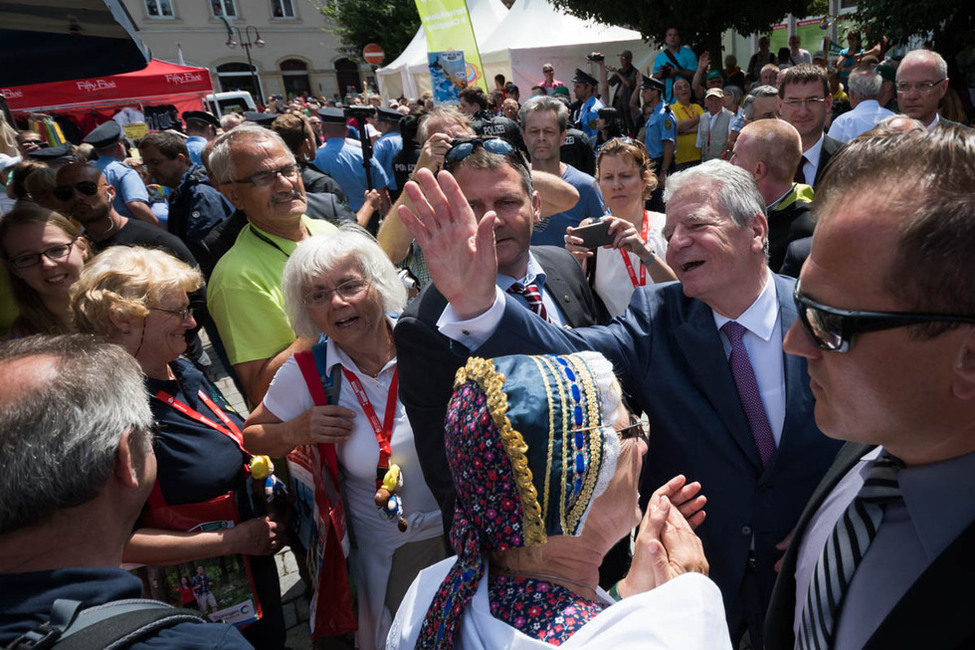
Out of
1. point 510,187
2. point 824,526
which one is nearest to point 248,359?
point 510,187

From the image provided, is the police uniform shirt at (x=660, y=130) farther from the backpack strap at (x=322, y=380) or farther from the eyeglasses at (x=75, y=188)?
the backpack strap at (x=322, y=380)

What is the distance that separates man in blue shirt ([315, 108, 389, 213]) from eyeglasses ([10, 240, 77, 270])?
13.5ft

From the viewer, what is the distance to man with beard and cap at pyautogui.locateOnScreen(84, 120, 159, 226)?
6.09 m

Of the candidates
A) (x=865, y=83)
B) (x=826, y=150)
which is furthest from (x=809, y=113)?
(x=865, y=83)

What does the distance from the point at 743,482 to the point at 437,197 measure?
129cm

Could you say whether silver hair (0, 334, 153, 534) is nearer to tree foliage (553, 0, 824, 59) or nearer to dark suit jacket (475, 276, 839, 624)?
dark suit jacket (475, 276, 839, 624)

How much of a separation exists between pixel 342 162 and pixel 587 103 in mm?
5298

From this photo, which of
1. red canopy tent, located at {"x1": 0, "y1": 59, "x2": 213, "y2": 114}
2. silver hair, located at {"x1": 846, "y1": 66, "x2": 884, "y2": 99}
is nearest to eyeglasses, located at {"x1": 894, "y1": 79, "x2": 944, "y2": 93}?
silver hair, located at {"x1": 846, "y1": 66, "x2": 884, "y2": 99}

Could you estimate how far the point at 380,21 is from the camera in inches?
1332

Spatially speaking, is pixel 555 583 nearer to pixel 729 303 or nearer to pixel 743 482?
pixel 743 482

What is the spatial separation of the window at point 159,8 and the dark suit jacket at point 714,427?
143 feet

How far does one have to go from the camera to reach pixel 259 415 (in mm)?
2488

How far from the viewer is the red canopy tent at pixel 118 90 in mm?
12977

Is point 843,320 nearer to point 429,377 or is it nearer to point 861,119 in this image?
point 429,377
